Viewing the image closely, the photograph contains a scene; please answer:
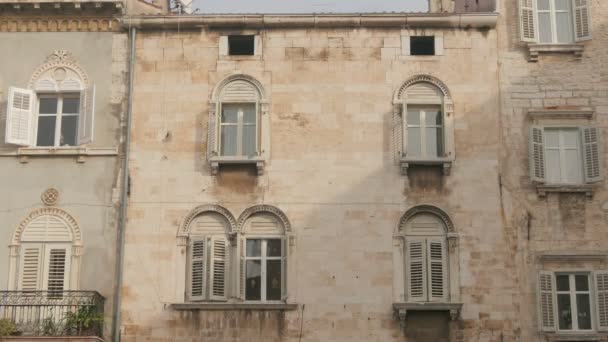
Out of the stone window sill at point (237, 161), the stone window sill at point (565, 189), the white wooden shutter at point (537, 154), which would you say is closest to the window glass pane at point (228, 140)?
the stone window sill at point (237, 161)

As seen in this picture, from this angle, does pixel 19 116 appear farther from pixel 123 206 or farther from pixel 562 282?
pixel 562 282

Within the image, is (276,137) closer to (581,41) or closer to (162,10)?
(162,10)

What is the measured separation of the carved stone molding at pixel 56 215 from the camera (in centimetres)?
2720

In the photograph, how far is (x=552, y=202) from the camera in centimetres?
2722

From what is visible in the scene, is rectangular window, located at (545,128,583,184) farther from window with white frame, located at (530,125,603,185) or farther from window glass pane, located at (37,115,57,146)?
window glass pane, located at (37,115,57,146)

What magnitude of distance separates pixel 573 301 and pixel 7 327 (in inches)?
550

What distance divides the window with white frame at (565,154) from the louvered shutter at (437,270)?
10.1 ft

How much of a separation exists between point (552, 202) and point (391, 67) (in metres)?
5.56

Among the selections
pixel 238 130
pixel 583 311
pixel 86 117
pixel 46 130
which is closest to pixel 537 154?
pixel 583 311

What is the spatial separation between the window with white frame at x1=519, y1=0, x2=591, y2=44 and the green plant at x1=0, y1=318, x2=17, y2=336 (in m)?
15.2

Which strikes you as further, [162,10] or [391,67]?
[162,10]

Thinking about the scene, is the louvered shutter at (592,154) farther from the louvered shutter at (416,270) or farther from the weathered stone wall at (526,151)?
the louvered shutter at (416,270)

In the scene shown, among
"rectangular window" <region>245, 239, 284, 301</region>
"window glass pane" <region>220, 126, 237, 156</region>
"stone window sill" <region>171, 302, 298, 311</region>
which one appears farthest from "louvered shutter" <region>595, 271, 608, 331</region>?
"window glass pane" <region>220, 126, 237, 156</region>

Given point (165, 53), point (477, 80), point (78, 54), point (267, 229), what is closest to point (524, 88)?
point (477, 80)
